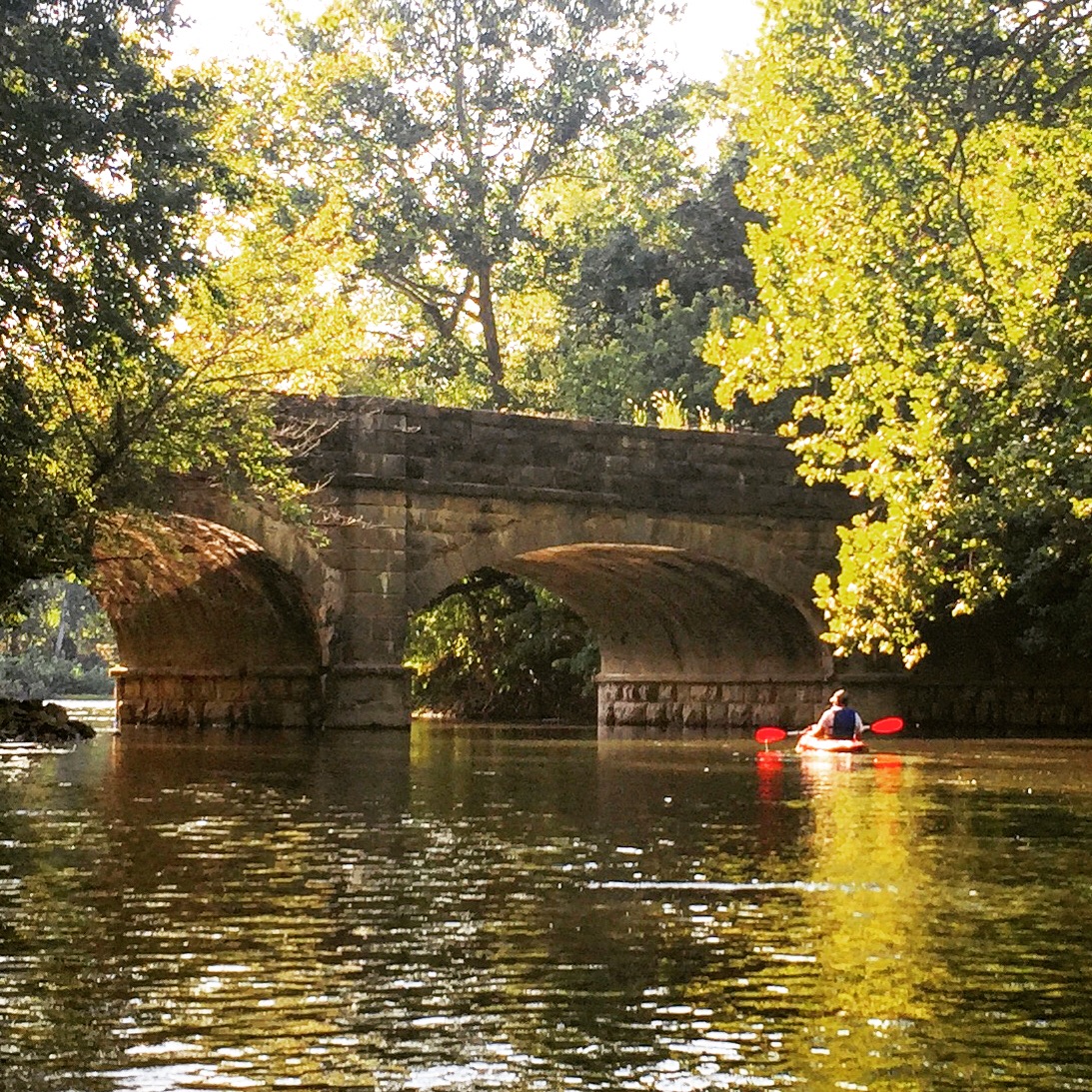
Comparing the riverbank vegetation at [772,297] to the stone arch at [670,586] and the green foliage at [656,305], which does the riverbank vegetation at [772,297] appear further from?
the stone arch at [670,586]

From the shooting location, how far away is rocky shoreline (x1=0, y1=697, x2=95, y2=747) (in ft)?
77.9

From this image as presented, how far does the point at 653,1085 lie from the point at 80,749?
17220mm

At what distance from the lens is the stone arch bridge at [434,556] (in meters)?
24.0

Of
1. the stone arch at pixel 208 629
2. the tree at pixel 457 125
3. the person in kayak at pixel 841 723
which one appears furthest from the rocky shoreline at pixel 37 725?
the tree at pixel 457 125

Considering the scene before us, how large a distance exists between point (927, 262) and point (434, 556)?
7.26 m

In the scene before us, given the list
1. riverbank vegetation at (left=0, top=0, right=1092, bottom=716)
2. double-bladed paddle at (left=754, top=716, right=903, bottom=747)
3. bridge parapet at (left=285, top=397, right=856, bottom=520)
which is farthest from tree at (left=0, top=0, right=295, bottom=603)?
double-bladed paddle at (left=754, top=716, right=903, bottom=747)

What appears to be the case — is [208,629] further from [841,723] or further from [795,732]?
[841,723]

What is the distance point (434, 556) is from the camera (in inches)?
976

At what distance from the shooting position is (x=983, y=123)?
20.0m

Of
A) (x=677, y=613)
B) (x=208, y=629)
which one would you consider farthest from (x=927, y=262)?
(x=677, y=613)

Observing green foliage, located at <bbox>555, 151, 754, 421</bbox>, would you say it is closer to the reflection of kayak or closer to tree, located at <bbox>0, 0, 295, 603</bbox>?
the reflection of kayak

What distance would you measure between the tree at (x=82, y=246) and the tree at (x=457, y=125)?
24.8 m

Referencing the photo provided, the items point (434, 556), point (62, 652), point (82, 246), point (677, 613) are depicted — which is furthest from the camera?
point (62, 652)

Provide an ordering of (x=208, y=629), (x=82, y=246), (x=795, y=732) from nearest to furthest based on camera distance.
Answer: (x=82, y=246) → (x=208, y=629) → (x=795, y=732)
